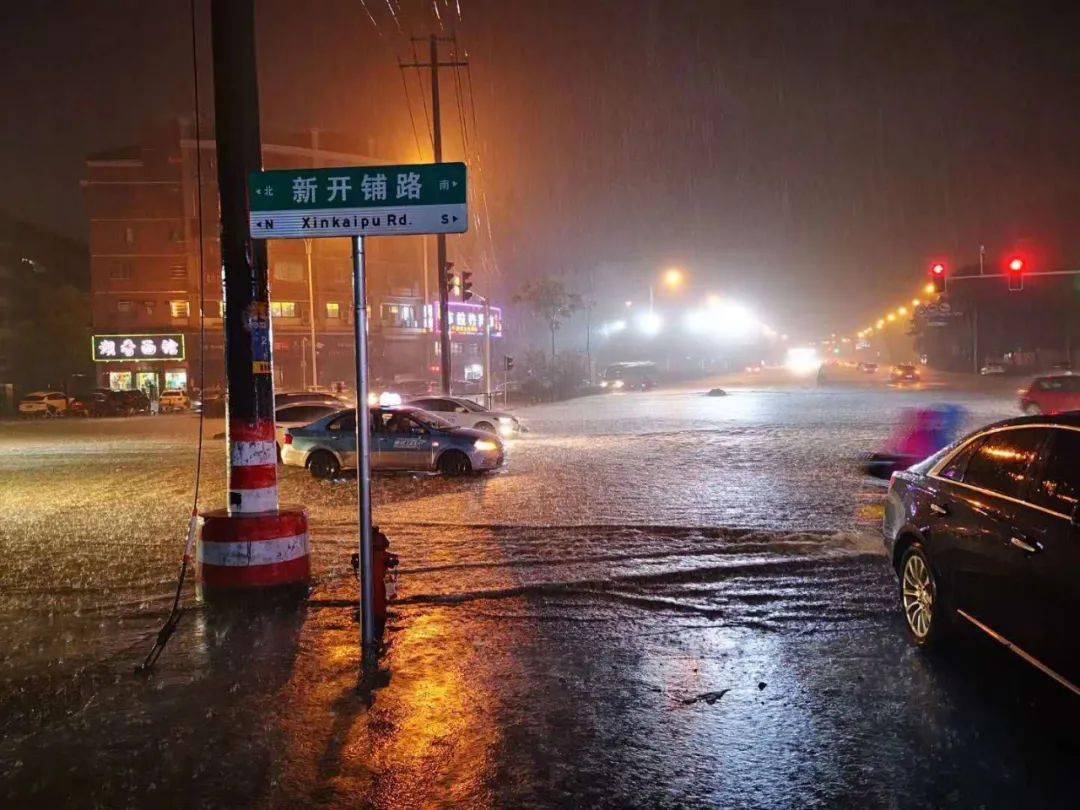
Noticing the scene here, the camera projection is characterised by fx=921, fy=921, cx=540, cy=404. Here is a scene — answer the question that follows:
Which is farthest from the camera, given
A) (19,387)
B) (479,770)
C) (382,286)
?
(382,286)

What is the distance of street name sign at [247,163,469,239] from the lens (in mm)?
6031

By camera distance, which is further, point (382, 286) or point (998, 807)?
point (382, 286)

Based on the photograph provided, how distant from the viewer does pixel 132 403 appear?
52.3 metres

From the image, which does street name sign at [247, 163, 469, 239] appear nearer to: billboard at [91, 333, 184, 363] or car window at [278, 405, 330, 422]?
car window at [278, 405, 330, 422]

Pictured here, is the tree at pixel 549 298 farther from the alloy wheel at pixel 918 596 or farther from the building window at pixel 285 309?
the alloy wheel at pixel 918 596

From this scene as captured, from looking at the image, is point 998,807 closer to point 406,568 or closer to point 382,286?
point 406,568

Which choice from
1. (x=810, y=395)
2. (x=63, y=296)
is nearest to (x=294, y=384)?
(x=63, y=296)

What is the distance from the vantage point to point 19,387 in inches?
2424

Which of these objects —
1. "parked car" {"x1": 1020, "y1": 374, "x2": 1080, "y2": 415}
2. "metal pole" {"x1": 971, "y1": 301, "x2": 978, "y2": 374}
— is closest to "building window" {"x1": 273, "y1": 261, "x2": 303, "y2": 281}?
"parked car" {"x1": 1020, "y1": 374, "x2": 1080, "y2": 415}

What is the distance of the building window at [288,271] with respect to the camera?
70.7 m

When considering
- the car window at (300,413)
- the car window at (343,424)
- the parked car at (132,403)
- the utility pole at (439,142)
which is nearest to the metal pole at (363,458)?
the car window at (343,424)

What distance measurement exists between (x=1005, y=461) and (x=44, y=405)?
54.3 m

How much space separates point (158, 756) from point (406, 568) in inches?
177

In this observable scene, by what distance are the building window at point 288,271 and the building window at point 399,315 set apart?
7513 mm
